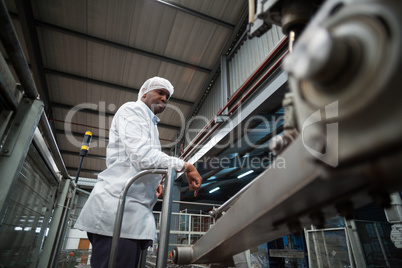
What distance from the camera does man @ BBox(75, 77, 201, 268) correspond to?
1.03 m

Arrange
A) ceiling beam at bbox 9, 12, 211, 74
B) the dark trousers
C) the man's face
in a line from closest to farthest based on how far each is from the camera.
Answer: the dark trousers, the man's face, ceiling beam at bbox 9, 12, 211, 74

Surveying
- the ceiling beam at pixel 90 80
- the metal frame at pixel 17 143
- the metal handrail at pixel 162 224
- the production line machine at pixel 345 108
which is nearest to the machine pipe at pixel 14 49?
the metal frame at pixel 17 143

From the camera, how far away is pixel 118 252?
3.33 feet

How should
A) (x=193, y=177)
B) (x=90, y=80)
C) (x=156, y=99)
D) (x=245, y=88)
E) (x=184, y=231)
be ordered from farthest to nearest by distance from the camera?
1. (x=90, y=80)
2. (x=184, y=231)
3. (x=245, y=88)
4. (x=156, y=99)
5. (x=193, y=177)

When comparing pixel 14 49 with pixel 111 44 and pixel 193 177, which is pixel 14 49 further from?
pixel 111 44

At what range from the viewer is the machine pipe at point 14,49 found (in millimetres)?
720

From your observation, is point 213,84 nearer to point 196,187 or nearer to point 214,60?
point 214,60

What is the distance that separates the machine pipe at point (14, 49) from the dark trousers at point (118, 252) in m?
0.77

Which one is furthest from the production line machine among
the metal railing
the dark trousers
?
the metal railing

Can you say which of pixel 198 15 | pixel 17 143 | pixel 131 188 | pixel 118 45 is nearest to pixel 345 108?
pixel 131 188

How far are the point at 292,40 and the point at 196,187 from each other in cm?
80

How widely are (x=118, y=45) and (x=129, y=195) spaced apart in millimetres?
3242

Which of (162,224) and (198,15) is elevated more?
(198,15)

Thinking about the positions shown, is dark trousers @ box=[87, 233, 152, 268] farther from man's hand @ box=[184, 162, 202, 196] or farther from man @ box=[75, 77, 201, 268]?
man's hand @ box=[184, 162, 202, 196]
